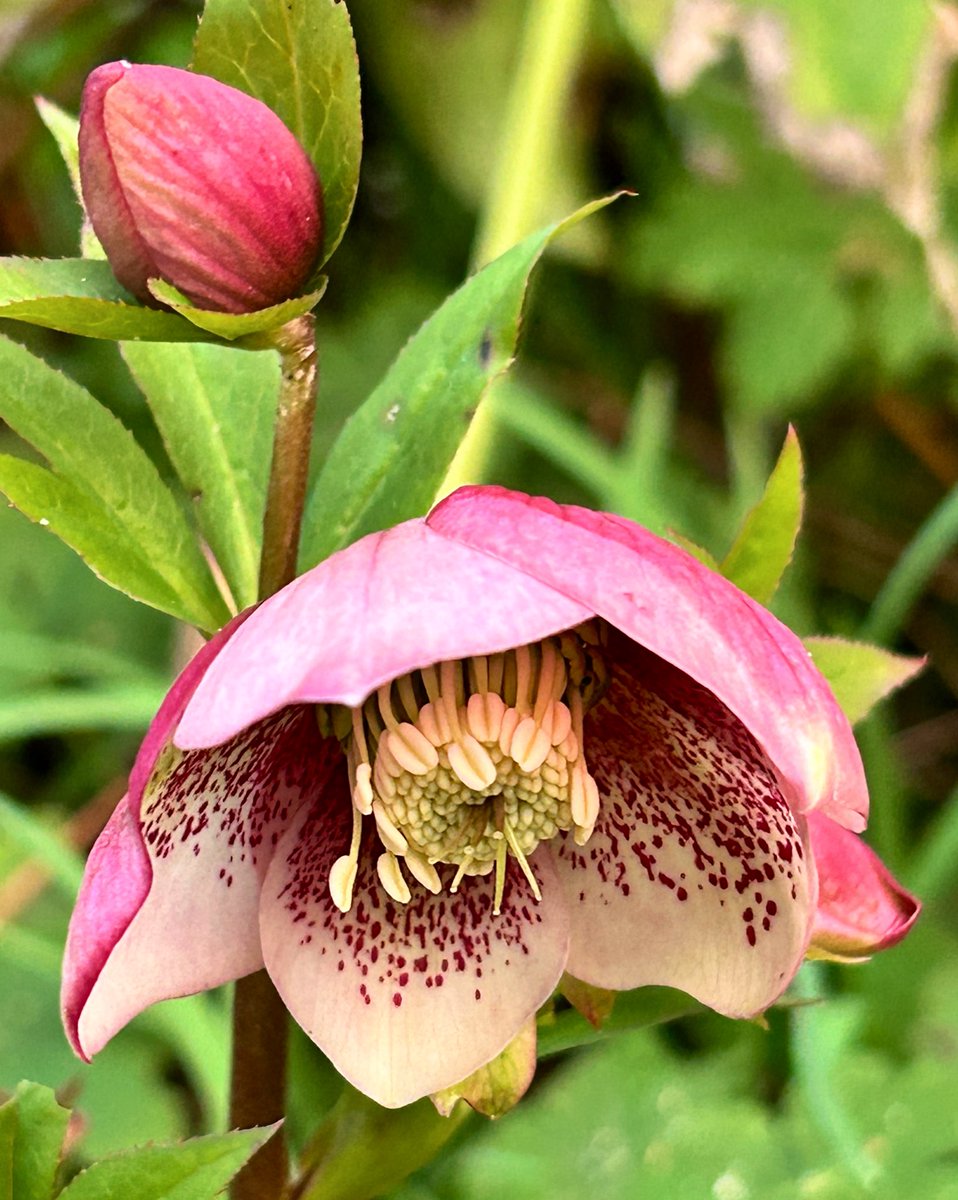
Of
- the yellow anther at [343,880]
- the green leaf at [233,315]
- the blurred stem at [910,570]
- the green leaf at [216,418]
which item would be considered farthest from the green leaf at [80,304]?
the blurred stem at [910,570]

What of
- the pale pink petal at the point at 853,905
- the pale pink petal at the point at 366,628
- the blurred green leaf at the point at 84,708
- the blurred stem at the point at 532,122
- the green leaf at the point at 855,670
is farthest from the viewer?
the blurred stem at the point at 532,122

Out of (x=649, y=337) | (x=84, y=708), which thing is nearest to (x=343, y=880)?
(x=84, y=708)

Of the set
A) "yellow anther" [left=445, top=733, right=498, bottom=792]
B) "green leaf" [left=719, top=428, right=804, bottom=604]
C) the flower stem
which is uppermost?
the flower stem

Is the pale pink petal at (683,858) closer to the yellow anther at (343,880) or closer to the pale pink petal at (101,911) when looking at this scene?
the yellow anther at (343,880)

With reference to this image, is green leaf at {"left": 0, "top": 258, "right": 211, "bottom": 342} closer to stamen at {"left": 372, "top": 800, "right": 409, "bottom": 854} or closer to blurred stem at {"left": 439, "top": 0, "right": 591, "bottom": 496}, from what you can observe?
stamen at {"left": 372, "top": 800, "right": 409, "bottom": 854}

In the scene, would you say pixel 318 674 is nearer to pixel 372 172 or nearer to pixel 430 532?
pixel 430 532

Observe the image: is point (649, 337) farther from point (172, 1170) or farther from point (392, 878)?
point (172, 1170)

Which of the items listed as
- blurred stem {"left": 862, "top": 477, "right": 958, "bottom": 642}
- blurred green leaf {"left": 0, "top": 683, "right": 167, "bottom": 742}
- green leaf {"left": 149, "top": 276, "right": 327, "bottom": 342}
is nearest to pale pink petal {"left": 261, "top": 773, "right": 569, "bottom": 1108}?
green leaf {"left": 149, "top": 276, "right": 327, "bottom": 342}

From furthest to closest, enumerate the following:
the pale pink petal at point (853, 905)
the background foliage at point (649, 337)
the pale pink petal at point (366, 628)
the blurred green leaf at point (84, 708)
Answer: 1. the background foliage at point (649, 337)
2. the blurred green leaf at point (84, 708)
3. the pale pink petal at point (853, 905)
4. the pale pink petal at point (366, 628)
